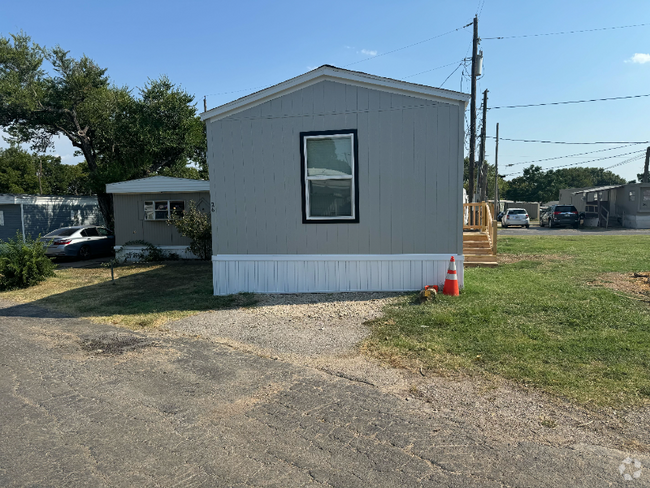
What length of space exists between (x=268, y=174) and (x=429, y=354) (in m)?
4.50

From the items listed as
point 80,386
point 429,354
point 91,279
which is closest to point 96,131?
point 91,279

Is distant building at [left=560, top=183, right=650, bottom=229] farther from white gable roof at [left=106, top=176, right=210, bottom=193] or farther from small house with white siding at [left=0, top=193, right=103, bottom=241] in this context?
small house with white siding at [left=0, top=193, right=103, bottom=241]

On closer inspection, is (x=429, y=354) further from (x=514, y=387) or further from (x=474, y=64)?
(x=474, y=64)

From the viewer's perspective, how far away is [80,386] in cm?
415

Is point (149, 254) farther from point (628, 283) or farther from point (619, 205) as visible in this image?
point (619, 205)

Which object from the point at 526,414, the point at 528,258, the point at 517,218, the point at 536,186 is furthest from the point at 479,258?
the point at 536,186

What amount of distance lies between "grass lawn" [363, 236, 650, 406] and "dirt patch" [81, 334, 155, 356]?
277 centimetres

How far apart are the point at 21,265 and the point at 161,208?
4.61 metres

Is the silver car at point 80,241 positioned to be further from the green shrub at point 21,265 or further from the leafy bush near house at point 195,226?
the leafy bush near house at point 195,226

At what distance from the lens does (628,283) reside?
7699 millimetres

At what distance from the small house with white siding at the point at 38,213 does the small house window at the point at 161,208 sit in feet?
22.0

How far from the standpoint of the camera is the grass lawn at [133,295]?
7074 millimetres

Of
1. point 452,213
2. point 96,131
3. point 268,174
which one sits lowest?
point 452,213

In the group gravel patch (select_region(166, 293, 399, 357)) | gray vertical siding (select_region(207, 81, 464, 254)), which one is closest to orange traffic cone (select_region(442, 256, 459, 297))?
gray vertical siding (select_region(207, 81, 464, 254))
